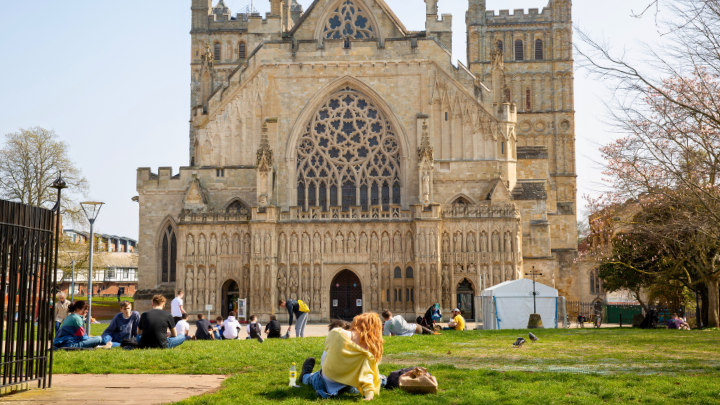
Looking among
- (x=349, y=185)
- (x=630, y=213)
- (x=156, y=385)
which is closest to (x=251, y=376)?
(x=156, y=385)

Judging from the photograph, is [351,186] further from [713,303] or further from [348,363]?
[348,363]

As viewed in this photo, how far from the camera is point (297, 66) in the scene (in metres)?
38.3

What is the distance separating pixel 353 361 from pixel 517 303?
19712 mm

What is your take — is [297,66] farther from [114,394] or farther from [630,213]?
[114,394]

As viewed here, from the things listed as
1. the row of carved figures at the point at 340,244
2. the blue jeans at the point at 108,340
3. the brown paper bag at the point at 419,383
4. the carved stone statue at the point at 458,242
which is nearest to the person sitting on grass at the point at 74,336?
the blue jeans at the point at 108,340

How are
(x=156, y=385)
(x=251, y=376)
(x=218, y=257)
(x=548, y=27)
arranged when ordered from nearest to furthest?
(x=156, y=385) < (x=251, y=376) < (x=218, y=257) < (x=548, y=27)

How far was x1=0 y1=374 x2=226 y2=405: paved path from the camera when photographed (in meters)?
9.65

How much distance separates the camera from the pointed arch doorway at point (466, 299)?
35781mm

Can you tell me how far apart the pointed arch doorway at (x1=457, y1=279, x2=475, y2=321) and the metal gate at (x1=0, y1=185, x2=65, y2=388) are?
87.5 feet

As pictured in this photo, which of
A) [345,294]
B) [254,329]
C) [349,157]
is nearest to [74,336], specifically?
[254,329]

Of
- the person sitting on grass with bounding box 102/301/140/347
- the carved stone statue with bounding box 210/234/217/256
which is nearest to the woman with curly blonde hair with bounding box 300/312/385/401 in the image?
the person sitting on grass with bounding box 102/301/140/347

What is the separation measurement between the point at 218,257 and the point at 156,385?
24832 millimetres

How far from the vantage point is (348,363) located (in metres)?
9.92

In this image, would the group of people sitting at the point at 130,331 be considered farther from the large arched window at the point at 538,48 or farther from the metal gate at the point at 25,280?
the large arched window at the point at 538,48
